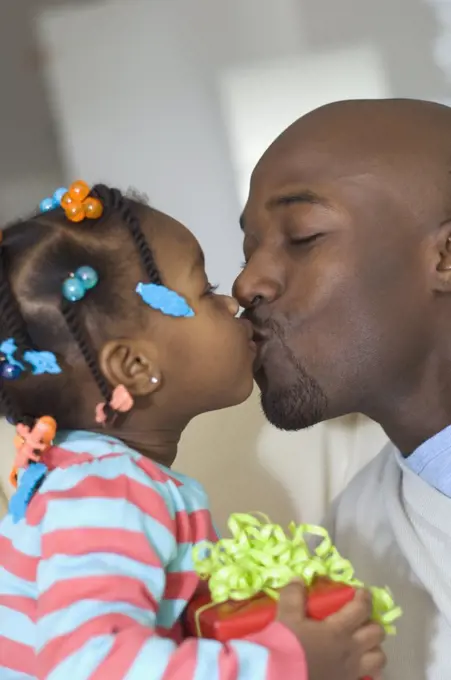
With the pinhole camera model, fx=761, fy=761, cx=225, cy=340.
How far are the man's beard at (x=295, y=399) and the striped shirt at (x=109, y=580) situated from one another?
0.23 metres

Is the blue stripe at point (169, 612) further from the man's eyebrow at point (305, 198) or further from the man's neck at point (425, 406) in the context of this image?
the man's eyebrow at point (305, 198)

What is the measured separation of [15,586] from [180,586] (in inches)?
7.0

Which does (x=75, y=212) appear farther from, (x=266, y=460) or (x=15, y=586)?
(x=266, y=460)

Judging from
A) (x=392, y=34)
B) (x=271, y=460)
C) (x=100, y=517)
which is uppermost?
(x=392, y=34)

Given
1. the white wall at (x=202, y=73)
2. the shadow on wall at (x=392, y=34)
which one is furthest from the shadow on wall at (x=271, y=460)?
the shadow on wall at (x=392, y=34)

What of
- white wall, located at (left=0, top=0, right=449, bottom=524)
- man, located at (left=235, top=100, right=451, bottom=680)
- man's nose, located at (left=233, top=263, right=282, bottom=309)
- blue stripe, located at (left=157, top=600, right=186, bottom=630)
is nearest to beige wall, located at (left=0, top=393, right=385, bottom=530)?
man, located at (left=235, top=100, right=451, bottom=680)

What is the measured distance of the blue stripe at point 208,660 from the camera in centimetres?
66

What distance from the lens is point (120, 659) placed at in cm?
66

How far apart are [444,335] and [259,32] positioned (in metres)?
1.25

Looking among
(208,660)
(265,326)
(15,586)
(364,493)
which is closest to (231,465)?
(364,493)

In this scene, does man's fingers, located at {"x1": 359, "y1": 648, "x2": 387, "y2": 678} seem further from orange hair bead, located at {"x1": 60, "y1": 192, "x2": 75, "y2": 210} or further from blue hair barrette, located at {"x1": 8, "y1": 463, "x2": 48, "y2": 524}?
orange hair bead, located at {"x1": 60, "y1": 192, "x2": 75, "y2": 210}

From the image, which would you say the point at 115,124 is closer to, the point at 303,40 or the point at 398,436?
the point at 303,40

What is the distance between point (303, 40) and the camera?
80.0 inches

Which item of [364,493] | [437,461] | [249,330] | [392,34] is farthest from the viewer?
[392,34]
